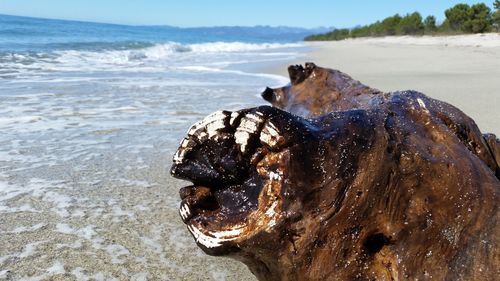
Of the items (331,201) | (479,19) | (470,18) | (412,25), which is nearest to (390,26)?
(412,25)

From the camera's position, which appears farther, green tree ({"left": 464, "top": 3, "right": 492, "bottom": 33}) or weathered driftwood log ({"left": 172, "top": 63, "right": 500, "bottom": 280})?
green tree ({"left": 464, "top": 3, "right": 492, "bottom": 33})

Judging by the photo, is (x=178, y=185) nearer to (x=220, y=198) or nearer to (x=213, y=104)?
(x=220, y=198)

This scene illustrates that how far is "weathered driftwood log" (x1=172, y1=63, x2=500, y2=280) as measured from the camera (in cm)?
150

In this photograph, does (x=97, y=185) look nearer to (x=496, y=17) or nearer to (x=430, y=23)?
(x=496, y=17)

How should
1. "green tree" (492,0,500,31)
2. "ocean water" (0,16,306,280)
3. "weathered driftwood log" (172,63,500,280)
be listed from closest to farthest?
"weathered driftwood log" (172,63,500,280) < "ocean water" (0,16,306,280) < "green tree" (492,0,500,31)

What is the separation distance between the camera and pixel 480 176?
5.93 ft

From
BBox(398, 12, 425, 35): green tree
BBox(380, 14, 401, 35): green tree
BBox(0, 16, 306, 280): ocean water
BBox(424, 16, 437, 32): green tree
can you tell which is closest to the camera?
BBox(0, 16, 306, 280): ocean water

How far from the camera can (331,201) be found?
1.53 meters

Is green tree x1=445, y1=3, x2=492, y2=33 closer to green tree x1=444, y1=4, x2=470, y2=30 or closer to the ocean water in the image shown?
green tree x1=444, y1=4, x2=470, y2=30

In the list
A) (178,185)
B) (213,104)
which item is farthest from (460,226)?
(213,104)

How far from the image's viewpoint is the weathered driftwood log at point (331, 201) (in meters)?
1.50

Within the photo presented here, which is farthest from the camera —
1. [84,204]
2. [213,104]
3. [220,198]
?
[213,104]

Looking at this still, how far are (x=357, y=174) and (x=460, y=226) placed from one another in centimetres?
41

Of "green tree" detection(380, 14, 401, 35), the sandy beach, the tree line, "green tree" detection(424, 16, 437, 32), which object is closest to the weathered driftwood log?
the sandy beach
